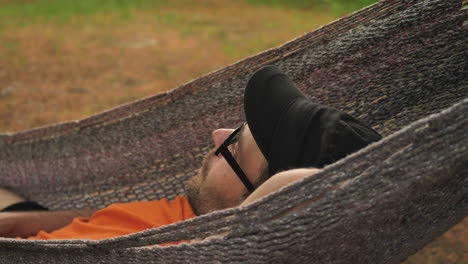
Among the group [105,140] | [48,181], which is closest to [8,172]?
[48,181]

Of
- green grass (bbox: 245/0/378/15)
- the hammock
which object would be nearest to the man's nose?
the hammock

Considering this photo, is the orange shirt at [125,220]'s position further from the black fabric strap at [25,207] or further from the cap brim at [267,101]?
the cap brim at [267,101]

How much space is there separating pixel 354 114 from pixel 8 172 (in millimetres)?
1822

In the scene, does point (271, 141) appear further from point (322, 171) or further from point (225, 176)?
point (322, 171)

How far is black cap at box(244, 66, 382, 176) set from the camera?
150 centimetres

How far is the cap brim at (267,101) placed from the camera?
5.72ft

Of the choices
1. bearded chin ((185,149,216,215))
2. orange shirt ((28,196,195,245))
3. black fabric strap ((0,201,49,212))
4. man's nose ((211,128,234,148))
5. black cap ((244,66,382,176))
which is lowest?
black fabric strap ((0,201,49,212))

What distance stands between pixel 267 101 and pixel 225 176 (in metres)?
0.40

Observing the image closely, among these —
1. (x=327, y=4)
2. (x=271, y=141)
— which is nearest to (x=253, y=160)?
(x=271, y=141)

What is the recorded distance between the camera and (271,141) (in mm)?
1732

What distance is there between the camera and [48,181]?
2768 millimetres

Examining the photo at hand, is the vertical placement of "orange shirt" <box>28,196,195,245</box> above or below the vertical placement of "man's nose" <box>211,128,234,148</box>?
below

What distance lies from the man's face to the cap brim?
0.15 m

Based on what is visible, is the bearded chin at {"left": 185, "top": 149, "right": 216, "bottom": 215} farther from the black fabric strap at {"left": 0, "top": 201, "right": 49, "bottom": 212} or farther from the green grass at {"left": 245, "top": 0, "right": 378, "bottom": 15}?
the green grass at {"left": 245, "top": 0, "right": 378, "bottom": 15}
